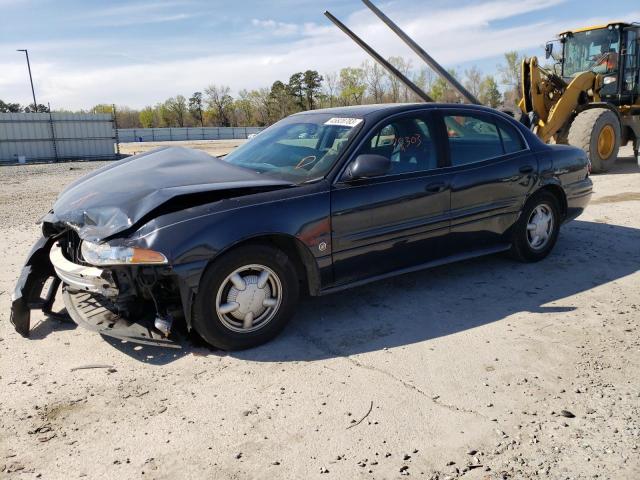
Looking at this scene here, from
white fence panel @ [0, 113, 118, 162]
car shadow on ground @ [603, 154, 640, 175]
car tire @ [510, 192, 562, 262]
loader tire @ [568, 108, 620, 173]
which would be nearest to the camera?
car tire @ [510, 192, 562, 262]

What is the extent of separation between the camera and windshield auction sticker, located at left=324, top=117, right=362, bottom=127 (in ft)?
14.0

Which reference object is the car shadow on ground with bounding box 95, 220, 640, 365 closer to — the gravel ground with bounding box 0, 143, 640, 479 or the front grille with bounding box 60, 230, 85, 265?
the gravel ground with bounding box 0, 143, 640, 479

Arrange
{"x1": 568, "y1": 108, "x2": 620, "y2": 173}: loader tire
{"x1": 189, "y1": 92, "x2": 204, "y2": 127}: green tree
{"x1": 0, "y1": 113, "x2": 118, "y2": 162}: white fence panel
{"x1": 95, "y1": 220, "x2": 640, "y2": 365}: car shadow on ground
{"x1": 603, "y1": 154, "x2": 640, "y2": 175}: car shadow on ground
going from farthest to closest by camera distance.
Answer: {"x1": 189, "y1": 92, "x2": 204, "y2": 127}: green tree, {"x1": 0, "y1": 113, "x2": 118, "y2": 162}: white fence panel, {"x1": 603, "y1": 154, "x2": 640, "y2": 175}: car shadow on ground, {"x1": 568, "y1": 108, "x2": 620, "y2": 173}: loader tire, {"x1": 95, "y1": 220, "x2": 640, "y2": 365}: car shadow on ground

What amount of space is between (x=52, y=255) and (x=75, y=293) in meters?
0.33

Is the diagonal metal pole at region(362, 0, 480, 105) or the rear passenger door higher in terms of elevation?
the diagonal metal pole at region(362, 0, 480, 105)

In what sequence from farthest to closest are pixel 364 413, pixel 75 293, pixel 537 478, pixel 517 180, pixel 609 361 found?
1. pixel 517 180
2. pixel 75 293
3. pixel 609 361
4. pixel 364 413
5. pixel 537 478

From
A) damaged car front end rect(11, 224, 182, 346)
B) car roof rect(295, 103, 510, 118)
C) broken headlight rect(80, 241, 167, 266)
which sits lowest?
damaged car front end rect(11, 224, 182, 346)

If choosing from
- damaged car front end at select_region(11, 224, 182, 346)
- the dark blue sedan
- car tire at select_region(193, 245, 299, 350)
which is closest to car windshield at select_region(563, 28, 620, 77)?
the dark blue sedan

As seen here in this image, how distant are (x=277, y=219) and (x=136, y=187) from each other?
104 centimetres

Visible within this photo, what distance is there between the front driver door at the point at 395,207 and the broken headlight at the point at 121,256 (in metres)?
1.30

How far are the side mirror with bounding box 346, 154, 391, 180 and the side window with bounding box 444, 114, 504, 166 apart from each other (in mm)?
988

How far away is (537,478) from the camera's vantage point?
7.80 ft

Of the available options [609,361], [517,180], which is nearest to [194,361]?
[609,361]

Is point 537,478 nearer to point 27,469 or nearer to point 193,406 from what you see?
point 193,406
